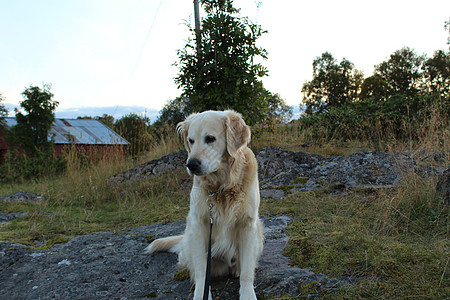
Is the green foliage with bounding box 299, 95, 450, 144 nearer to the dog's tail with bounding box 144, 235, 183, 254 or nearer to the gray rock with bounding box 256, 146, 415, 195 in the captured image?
the gray rock with bounding box 256, 146, 415, 195

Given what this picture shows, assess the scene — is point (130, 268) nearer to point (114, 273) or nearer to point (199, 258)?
point (114, 273)

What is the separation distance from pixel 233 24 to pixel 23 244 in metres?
5.59

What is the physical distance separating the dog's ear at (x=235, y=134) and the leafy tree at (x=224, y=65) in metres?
4.07

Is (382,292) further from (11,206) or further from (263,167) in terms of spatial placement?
(11,206)

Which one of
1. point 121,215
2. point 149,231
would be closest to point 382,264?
point 149,231

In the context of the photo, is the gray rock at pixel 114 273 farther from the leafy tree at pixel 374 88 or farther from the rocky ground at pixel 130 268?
the leafy tree at pixel 374 88

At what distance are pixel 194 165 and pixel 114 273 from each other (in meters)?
1.42

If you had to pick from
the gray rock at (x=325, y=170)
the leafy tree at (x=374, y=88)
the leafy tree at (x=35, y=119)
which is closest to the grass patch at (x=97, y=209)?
the gray rock at (x=325, y=170)

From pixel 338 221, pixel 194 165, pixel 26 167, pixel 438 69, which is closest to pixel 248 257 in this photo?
pixel 194 165

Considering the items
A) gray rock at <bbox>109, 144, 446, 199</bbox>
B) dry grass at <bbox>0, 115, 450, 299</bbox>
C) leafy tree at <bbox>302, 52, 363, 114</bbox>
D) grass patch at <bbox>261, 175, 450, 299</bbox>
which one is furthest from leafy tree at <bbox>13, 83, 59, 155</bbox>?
leafy tree at <bbox>302, 52, 363, 114</bbox>

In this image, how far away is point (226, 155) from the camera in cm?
240

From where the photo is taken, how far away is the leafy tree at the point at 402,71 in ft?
103

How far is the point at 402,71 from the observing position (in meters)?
31.9

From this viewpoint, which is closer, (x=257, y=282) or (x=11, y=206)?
(x=257, y=282)
